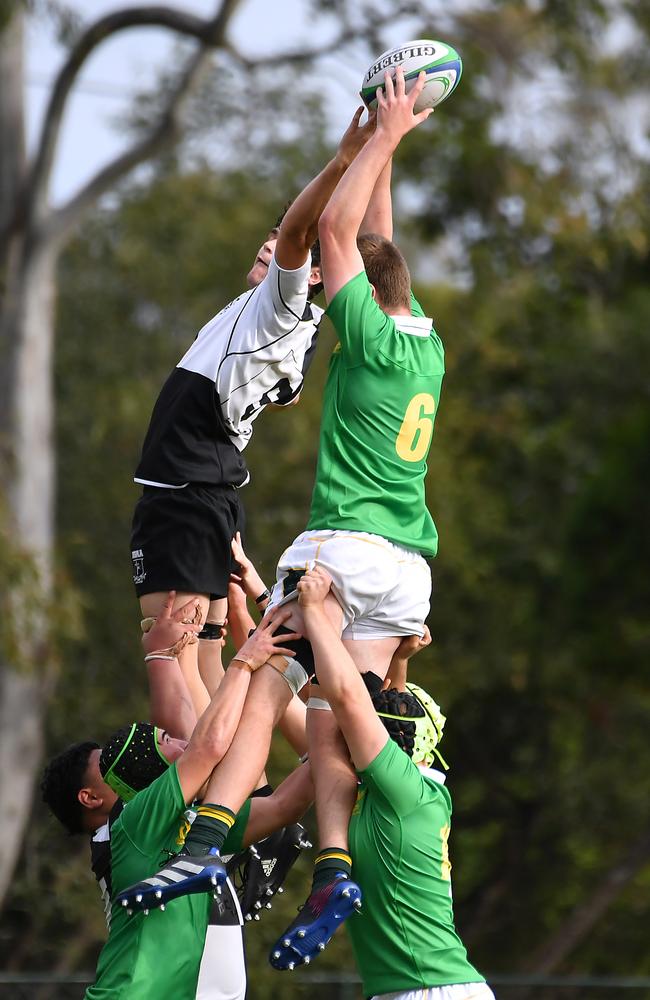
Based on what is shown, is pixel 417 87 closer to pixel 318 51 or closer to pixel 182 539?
pixel 182 539

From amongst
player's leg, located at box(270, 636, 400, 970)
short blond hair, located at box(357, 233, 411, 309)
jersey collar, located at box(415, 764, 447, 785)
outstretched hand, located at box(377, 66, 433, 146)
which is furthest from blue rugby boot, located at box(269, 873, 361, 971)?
outstretched hand, located at box(377, 66, 433, 146)

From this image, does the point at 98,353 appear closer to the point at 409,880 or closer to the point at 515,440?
the point at 515,440

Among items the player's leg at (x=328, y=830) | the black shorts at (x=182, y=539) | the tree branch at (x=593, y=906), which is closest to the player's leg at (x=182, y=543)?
the black shorts at (x=182, y=539)

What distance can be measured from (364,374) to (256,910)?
6.61 ft

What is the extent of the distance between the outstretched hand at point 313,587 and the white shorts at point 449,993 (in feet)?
3.96

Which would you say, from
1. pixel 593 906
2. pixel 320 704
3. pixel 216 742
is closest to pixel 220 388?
pixel 320 704

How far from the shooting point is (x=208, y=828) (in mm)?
4512

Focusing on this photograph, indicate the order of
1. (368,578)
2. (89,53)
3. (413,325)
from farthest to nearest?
(89,53)
(413,325)
(368,578)

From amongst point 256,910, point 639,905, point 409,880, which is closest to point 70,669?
point 639,905

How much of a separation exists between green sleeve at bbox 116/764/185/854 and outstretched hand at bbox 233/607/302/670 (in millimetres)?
413

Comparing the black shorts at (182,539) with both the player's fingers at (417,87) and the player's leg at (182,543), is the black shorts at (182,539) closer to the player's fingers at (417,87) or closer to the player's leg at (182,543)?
the player's leg at (182,543)

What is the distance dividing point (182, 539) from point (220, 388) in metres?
0.55

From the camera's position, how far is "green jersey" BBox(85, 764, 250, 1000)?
4691 millimetres

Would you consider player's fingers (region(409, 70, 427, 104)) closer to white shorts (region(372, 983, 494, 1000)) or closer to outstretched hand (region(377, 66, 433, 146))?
outstretched hand (region(377, 66, 433, 146))
